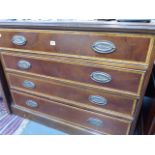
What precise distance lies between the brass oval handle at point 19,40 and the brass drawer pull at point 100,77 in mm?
481

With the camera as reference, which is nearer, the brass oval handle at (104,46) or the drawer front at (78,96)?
the brass oval handle at (104,46)

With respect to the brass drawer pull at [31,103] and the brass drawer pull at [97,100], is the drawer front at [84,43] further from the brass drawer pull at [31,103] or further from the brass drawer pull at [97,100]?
the brass drawer pull at [31,103]

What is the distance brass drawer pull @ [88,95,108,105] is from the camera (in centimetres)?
101

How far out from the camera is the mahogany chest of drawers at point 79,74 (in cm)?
80

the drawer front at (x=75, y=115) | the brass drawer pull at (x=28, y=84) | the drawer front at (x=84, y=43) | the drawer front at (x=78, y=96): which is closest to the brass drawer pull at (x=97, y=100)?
the drawer front at (x=78, y=96)

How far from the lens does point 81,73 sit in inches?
38.1

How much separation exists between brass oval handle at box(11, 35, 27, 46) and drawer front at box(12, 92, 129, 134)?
0.46 meters

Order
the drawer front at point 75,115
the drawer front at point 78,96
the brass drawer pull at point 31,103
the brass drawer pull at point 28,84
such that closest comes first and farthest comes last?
the drawer front at point 78,96, the drawer front at point 75,115, the brass drawer pull at point 28,84, the brass drawer pull at point 31,103

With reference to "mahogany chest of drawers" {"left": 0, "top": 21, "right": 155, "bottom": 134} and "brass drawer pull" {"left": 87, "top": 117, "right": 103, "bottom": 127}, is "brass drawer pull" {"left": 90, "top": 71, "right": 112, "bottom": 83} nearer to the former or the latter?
"mahogany chest of drawers" {"left": 0, "top": 21, "right": 155, "bottom": 134}

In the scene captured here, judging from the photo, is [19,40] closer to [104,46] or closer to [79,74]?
[79,74]

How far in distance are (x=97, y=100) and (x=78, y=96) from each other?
0.13 meters

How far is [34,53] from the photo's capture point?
3.42 ft

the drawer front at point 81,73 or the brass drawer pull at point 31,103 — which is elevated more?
the drawer front at point 81,73

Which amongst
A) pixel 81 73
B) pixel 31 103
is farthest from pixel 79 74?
pixel 31 103
